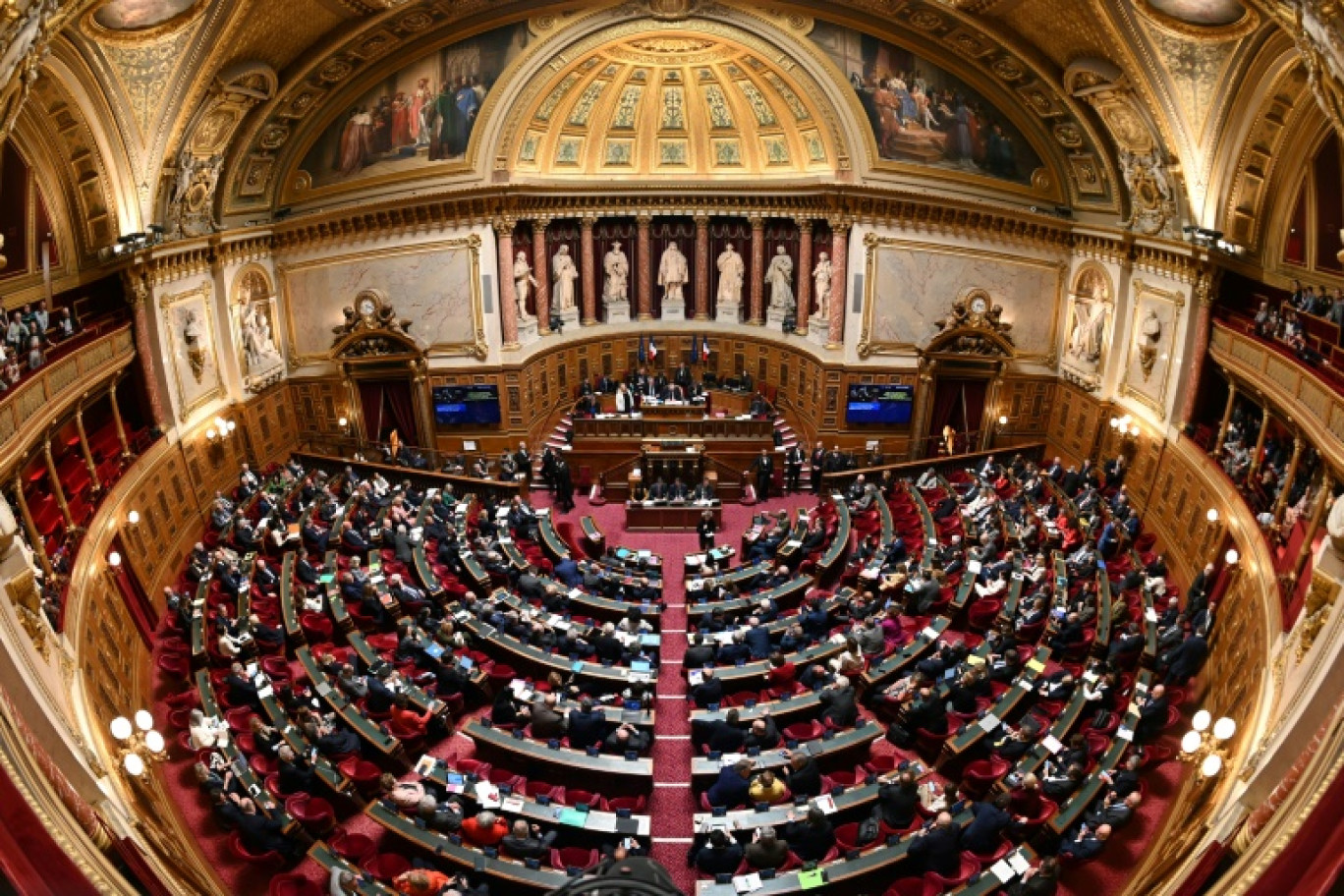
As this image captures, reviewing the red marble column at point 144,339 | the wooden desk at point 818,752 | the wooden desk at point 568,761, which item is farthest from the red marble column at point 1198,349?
the red marble column at point 144,339

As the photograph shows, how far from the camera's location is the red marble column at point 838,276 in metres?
26.8

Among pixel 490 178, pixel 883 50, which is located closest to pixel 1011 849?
pixel 883 50

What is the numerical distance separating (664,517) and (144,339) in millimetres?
12440

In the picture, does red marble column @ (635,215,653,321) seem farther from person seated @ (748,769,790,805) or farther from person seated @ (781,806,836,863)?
person seated @ (781,806,836,863)

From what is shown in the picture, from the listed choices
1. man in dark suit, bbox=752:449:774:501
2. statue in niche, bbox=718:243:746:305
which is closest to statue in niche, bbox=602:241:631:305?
statue in niche, bbox=718:243:746:305

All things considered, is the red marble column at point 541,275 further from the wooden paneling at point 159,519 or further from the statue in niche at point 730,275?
the wooden paneling at point 159,519

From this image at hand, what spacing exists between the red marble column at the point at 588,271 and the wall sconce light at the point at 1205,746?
2239cm

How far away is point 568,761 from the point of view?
13648 millimetres

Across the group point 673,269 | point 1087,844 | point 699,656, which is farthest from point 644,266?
point 1087,844

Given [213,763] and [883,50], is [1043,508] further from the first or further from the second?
[213,763]

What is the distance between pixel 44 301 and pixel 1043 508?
21.3 m

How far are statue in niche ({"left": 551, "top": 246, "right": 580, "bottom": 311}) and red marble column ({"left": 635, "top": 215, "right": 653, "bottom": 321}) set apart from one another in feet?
6.71

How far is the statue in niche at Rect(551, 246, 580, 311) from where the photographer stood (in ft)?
96.9

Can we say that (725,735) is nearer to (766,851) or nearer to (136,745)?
(766,851)
